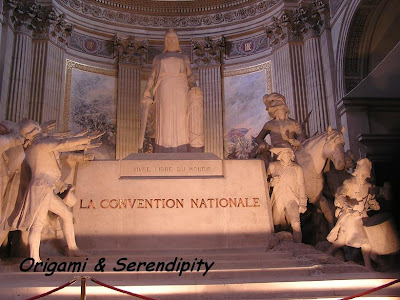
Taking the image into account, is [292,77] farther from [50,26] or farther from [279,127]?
[50,26]

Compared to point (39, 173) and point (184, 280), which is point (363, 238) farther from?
point (39, 173)

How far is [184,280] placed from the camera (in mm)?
4734

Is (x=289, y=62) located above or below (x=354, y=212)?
above

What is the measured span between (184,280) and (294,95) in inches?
417

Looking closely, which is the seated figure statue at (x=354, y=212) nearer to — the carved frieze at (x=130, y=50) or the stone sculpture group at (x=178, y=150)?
the stone sculpture group at (x=178, y=150)

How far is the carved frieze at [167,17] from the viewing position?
15883 mm

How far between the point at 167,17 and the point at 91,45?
3167 mm

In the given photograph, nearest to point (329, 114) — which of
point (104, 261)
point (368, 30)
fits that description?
point (368, 30)

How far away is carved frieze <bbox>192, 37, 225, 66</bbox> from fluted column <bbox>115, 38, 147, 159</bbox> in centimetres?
193

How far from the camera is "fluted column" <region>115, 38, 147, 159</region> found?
1543cm

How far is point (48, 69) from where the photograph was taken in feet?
46.8

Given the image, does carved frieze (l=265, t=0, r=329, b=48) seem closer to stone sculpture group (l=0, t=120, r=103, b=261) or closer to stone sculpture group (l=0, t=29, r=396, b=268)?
stone sculpture group (l=0, t=29, r=396, b=268)

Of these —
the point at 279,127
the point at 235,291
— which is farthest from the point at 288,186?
the point at 235,291

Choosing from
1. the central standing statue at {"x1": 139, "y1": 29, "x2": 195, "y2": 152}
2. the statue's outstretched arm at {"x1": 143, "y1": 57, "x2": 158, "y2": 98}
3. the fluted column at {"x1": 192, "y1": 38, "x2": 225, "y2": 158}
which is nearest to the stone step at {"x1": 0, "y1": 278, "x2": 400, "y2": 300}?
the central standing statue at {"x1": 139, "y1": 29, "x2": 195, "y2": 152}
